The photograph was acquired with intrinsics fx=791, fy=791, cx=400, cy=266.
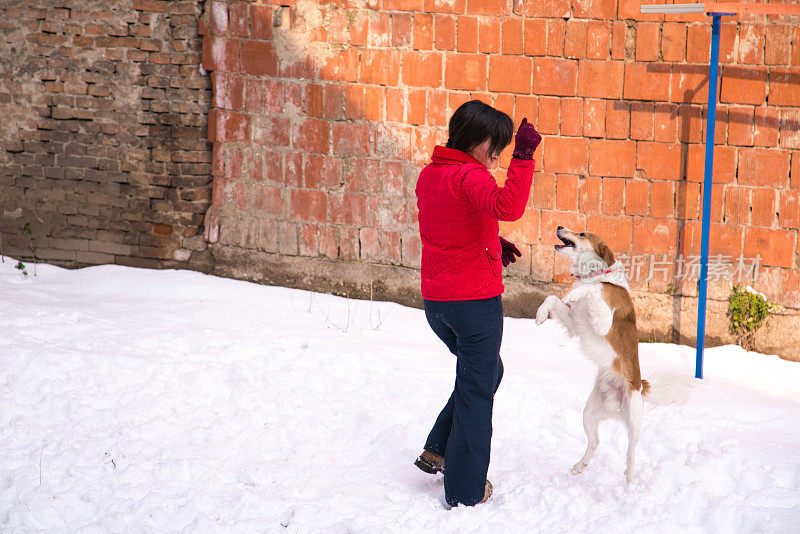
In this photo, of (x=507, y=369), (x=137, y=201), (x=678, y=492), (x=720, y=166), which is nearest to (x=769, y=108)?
(x=720, y=166)

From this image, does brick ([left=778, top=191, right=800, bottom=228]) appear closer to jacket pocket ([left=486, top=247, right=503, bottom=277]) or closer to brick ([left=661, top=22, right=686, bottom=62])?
brick ([left=661, top=22, right=686, bottom=62])

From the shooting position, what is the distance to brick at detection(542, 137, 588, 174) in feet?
18.4

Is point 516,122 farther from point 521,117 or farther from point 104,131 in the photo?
point 104,131

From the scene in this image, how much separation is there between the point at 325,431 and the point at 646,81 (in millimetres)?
3184

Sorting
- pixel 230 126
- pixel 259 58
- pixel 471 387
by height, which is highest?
pixel 259 58

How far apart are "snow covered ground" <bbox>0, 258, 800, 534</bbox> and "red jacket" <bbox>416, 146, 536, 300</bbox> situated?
94 cm

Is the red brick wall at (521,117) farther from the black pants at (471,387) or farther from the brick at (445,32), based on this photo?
the black pants at (471,387)

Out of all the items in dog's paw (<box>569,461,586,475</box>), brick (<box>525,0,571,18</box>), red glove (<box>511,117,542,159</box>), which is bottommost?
dog's paw (<box>569,461,586,475</box>)

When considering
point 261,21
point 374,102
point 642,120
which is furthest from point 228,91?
point 642,120

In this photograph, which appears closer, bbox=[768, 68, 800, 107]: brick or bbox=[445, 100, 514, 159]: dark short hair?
→ bbox=[445, 100, 514, 159]: dark short hair

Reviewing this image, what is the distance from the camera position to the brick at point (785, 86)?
16.5ft

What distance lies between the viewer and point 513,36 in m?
5.62

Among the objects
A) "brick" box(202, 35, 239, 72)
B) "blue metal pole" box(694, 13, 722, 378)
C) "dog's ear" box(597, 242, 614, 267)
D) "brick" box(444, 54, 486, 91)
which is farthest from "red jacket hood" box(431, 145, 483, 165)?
"brick" box(202, 35, 239, 72)

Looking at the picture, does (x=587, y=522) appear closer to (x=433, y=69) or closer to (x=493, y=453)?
(x=493, y=453)
